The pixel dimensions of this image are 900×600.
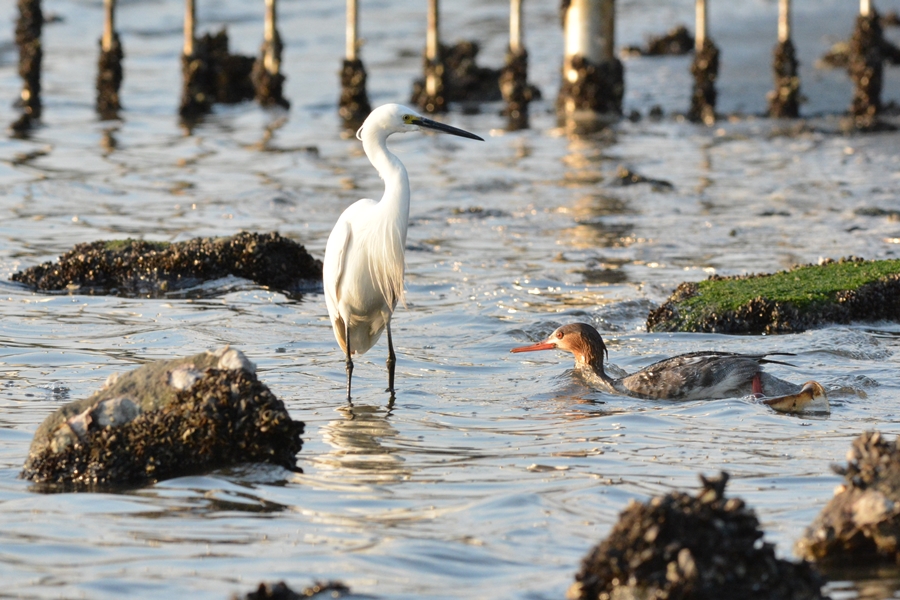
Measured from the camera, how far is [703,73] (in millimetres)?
22562

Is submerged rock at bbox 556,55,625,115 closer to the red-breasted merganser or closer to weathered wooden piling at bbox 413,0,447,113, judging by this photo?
weathered wooden piling at bbox 413,0,447,113

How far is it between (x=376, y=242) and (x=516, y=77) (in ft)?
52.8

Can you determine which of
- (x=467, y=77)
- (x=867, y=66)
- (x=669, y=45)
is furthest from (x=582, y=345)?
(x=669, y=45)

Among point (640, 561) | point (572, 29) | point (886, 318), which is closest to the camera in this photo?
point (640, 561)

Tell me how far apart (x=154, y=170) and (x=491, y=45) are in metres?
18.0

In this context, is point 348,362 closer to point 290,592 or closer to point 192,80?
point 290,592

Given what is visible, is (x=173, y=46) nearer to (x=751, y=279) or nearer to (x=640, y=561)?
(x=751, y=279)

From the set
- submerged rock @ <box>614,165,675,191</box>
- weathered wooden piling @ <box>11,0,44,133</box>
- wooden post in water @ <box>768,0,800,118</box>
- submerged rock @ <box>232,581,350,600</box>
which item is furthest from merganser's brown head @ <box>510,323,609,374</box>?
weathered wooden piling @ <box>11,0,44,133</box>

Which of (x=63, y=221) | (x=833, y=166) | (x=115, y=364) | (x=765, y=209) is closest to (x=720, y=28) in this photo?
(x=833, y=166)

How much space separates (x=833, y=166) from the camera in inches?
723

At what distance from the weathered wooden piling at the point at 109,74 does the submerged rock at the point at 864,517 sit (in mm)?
21336

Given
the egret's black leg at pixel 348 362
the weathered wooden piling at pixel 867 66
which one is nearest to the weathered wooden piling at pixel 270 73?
the weathered wooden piling at pixel 867 66

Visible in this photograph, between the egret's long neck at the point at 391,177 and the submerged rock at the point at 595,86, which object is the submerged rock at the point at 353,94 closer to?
the submerged rock at the point at 595,86

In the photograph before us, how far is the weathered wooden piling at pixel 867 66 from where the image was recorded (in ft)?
68.6
